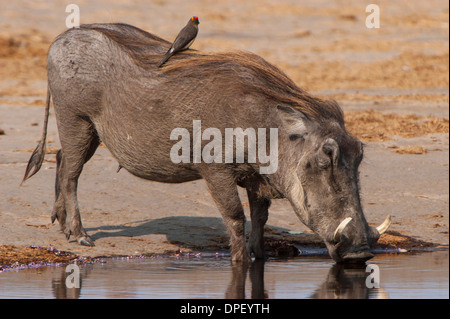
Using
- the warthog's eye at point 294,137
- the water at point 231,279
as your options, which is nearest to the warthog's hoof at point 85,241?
the water at point 231,279

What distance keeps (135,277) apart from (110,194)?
2414 mm

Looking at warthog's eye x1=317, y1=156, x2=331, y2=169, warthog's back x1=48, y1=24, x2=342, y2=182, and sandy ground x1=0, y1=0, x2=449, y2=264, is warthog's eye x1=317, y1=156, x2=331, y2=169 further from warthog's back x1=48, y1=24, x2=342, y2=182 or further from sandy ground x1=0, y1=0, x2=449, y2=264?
sandy ground x1=0, y1=0, x2=449, y2=264

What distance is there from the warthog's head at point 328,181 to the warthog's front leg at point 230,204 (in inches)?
15.6

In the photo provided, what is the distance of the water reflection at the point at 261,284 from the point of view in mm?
4652

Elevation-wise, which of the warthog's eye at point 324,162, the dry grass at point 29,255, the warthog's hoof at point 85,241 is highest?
the warthog's eye at point 324,162

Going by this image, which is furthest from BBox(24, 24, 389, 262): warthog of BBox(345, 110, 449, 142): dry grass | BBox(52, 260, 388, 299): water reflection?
BBox(345, 110, 449, 142): dry grass

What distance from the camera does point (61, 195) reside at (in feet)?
21.3

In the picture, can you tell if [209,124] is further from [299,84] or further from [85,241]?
[299,84]

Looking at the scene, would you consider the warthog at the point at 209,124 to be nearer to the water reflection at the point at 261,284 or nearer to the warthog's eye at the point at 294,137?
the warthog's eye at the point at 294,137

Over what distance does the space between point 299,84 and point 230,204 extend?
30.5ft

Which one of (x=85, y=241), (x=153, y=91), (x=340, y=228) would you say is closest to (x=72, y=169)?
(x=85, y=241)

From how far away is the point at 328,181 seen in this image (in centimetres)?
511

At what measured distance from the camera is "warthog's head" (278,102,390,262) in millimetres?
5020

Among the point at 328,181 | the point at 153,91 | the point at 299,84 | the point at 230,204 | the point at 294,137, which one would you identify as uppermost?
the point at 299,84
